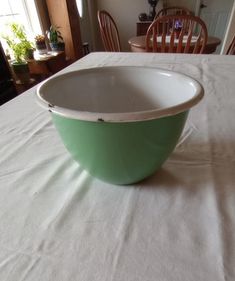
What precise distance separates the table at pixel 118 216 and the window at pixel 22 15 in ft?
7.07

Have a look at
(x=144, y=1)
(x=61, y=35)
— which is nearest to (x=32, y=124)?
(x=61, y=35)

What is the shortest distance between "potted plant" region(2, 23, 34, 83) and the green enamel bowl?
5.84ft

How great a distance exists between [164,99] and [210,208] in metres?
0.22

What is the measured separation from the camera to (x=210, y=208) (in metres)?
0.34

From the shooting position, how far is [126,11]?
134 inches

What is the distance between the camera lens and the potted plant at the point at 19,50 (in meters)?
1.94

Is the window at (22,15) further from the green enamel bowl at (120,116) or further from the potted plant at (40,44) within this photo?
the green enamel bowl at (120,116)

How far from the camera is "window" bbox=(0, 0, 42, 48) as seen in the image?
2.09 metres

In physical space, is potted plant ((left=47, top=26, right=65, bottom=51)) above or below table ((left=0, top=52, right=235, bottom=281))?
below

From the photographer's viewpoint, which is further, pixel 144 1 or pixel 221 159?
pixel 144 1

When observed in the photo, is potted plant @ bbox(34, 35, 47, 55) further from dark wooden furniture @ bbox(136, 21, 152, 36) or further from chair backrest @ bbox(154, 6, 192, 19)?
dark wooden furniture @ bbox(136, 21, 152, 36)

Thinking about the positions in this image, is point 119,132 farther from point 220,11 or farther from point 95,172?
point 220,11

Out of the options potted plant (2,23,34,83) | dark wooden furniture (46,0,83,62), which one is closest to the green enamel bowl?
potted plant (2,23,34,83)

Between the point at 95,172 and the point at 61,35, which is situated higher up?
the point at 95,172
